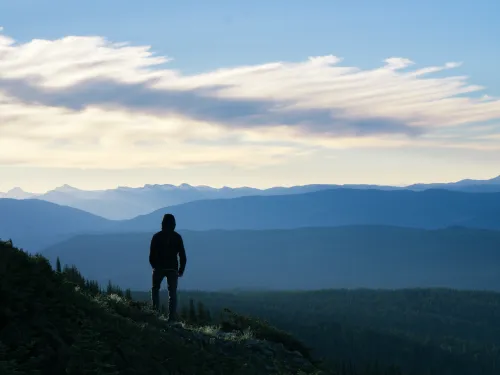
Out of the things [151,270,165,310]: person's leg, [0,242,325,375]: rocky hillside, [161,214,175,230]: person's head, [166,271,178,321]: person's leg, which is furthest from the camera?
[151,270,165,310]: person's leg

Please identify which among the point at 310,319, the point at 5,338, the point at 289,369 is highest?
the point at 5,338

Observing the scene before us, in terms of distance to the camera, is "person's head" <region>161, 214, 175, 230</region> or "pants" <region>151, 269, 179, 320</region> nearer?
"person's head" <region>161, 214, 175, 230</region>

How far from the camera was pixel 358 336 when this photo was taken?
485 feet

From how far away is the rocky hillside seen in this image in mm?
11508

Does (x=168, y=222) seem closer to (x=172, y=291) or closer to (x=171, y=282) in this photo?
(x=171, y=282)

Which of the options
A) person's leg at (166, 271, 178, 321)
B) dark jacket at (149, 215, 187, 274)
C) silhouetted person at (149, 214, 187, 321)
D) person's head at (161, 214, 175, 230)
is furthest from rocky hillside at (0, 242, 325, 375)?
person's head at (161, 214, 175, 230)

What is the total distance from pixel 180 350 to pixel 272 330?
33.1 ft

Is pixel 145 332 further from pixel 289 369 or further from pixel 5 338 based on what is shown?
pixel 289 369

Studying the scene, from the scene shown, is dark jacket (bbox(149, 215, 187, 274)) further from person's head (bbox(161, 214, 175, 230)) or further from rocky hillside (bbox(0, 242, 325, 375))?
rocky hillside (bbox(0, 242, 325, 375))

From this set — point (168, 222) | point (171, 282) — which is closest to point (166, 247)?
→ point (168, 222)

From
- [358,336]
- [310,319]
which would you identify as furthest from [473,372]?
[310,319]

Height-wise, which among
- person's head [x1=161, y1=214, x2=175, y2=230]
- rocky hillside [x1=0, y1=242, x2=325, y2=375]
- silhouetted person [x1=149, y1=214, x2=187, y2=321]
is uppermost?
person's head [x1=161, y1=214, x2=175, y2=230]

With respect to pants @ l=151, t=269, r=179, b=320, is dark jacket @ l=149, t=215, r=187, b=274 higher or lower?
higher

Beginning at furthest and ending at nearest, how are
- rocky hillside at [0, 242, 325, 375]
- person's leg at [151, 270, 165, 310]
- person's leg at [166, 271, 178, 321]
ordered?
person's leg at [151, 270, 165, 310]
person's leg at [166, 271, 178, 321]
rocky hillside at [0, 242, 325, 375]
